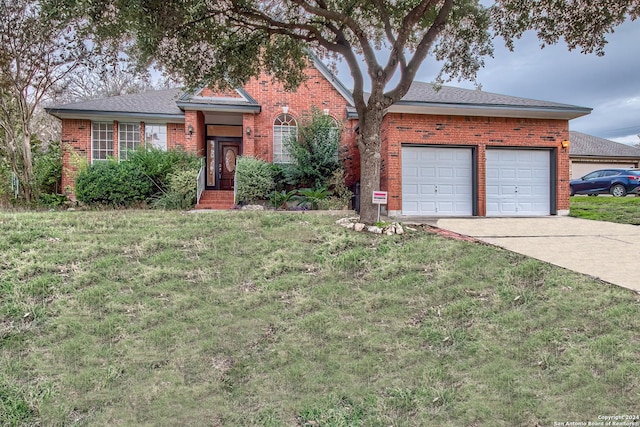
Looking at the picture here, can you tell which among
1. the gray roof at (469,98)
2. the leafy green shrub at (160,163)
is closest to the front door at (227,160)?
the leafy green shrub at (160,163)

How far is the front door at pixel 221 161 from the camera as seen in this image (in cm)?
1633

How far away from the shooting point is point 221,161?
54.3 ft

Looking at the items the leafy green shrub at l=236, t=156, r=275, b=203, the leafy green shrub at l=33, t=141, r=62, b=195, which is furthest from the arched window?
the leafy green shrub at l=33, t=141, r=62, b=195

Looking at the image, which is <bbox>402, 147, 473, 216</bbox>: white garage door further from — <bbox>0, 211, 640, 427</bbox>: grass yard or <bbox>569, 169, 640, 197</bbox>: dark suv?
<bbox>569, 169, 640, 197</bbox>: dark suv

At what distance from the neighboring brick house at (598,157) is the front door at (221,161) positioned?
21.2 m

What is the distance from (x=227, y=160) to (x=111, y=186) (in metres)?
5.52

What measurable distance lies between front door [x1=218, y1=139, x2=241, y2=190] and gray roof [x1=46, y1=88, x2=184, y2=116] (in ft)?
7.64

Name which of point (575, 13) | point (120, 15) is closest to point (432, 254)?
point (120, 15)

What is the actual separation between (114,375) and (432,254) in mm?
4405

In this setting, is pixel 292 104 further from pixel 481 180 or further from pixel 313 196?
pixel 481 180

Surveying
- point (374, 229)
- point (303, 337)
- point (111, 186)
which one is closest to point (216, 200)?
point (111, 186)

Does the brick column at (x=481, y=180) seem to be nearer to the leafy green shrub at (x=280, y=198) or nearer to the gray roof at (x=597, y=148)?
the leafy green shrub at (x=280, y=198)

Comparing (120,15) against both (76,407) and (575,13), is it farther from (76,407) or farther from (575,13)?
(575,13)

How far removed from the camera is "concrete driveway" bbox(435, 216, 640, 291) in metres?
5.27
